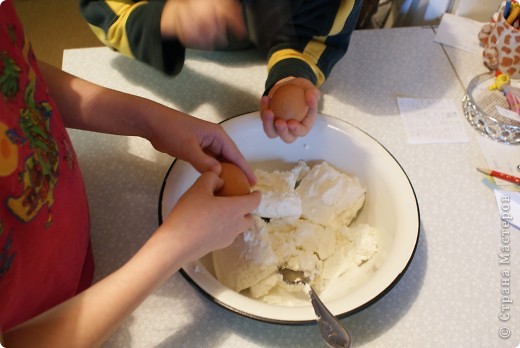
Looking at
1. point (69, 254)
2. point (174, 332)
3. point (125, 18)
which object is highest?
point (125, 18)

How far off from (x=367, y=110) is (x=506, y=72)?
386mm

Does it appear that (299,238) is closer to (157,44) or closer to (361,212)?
(361,212)

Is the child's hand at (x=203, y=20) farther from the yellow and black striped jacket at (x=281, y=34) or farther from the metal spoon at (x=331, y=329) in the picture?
the metal spoon at (x=331, y=329)

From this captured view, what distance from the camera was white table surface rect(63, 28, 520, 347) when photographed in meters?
0.64

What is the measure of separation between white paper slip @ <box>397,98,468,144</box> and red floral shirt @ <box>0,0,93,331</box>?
0.67 m

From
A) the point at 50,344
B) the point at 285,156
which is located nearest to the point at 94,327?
the point at 50,344

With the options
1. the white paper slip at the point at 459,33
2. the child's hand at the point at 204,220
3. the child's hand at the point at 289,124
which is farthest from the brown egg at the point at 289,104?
the white paper slip at the point at 459,33

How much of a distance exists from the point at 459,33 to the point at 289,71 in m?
0.53

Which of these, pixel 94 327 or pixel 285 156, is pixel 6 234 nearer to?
pixel 94 327

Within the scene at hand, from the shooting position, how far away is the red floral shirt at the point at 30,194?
1.49 feet

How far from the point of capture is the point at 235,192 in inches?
24.6

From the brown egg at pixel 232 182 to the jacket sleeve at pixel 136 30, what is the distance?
282 mm

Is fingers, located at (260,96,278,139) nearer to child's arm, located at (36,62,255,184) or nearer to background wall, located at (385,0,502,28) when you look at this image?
child's arm, located at (36,62,255,184)

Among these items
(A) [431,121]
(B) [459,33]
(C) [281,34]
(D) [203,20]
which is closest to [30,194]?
(D) [203,20]
